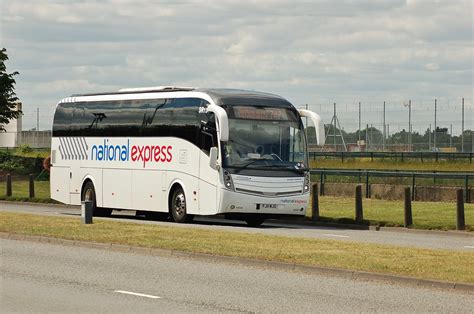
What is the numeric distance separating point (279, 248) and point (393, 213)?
1510cm

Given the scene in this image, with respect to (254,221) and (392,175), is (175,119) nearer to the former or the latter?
(254,221)

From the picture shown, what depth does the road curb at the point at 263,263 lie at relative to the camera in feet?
51.2

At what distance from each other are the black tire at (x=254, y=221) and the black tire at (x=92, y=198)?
6.33 m

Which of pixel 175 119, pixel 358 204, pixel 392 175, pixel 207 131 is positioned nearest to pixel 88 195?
pixel 175 119

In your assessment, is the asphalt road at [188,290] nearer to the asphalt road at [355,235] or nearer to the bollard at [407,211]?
the asphalt road at [355,235]

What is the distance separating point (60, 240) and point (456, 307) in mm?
11527

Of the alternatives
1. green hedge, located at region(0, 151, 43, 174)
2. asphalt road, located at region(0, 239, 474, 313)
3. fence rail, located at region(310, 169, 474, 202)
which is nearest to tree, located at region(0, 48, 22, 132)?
green hedge, located at region(0, 151, 43, 174)

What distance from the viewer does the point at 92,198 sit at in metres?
36.3

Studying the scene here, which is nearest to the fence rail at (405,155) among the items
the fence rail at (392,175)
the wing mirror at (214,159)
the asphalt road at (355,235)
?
the fence rail at (392,175)

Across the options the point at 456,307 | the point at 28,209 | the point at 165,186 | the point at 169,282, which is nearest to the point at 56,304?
the point at 169,282

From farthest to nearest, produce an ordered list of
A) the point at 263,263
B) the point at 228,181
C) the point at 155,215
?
the point at 155,215 → the point at 228,181 → the point at 263,263

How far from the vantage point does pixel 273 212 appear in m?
30.3

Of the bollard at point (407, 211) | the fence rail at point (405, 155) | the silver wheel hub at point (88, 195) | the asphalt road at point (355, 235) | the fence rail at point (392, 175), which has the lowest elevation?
the asphalt road at point (355, 235)

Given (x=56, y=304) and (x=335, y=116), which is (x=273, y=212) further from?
(x=335, y=116)
